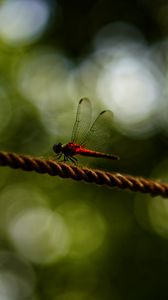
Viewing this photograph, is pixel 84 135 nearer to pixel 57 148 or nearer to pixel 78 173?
pixel 57 148

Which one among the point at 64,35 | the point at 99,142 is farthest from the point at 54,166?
the point at 64,35

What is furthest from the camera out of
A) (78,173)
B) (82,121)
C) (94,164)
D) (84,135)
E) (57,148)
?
(94,164)

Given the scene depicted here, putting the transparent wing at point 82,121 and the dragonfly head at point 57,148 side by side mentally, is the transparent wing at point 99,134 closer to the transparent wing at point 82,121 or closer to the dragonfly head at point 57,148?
the transparent wing at point 82,121

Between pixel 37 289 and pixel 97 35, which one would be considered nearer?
pixel 37 289

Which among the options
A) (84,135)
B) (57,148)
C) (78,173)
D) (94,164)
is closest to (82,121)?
(84,135)

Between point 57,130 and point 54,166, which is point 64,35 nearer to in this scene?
point 57,130

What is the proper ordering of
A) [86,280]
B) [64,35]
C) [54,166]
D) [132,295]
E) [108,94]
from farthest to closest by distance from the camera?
[108,94] → [64,35] → [86,280] → [132,295] → [54,166]

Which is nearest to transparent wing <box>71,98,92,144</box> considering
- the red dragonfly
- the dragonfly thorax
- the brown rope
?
the red dragonfly

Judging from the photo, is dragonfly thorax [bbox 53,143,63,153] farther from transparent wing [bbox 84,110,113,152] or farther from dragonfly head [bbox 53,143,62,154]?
transparent wing [bbox 84,110,113,152]
